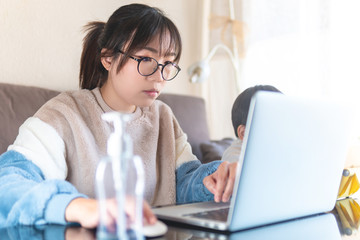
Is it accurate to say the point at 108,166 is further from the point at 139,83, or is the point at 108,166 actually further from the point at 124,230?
the point at 139,83

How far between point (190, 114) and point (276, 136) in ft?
5.04

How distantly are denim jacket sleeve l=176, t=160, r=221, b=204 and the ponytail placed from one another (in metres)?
0.37

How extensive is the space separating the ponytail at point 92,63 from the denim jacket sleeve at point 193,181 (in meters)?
0.37

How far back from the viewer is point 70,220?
0.68m

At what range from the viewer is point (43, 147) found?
1003mm

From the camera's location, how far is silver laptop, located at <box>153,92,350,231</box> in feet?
2.04

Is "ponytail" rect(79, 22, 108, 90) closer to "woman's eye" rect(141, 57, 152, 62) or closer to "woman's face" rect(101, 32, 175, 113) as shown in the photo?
"woman's face" rect(101, 32, 175, 113)

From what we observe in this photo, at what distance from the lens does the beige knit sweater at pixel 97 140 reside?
1086 millimetres

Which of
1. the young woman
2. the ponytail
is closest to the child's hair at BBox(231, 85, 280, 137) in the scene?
the young woman

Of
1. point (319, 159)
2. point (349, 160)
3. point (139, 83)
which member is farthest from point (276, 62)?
point (319, 159)

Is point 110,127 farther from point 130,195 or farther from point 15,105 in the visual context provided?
point 130,195

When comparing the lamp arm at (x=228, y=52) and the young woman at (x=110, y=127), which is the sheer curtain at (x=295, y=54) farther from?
the young woman at (x=110, y=127)

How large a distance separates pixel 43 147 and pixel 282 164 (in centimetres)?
58

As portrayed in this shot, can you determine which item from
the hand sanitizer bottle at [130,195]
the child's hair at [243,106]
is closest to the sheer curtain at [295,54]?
the child's hair at [243,106]
